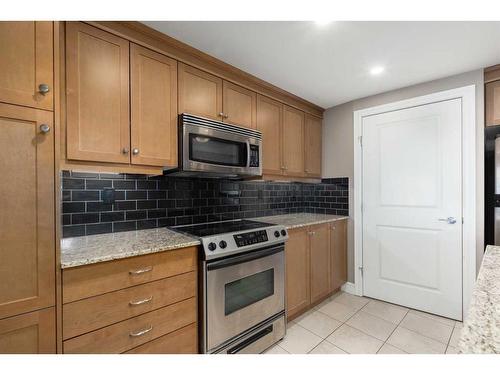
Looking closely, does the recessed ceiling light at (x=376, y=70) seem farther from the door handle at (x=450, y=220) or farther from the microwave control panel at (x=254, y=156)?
the door handle at (x=450, y=220)

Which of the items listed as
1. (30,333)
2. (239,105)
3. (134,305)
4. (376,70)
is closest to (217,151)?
(239,105)

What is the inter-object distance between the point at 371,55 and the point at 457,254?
192 centimetres

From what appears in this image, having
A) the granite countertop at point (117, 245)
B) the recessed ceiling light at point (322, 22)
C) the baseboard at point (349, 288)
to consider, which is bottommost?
the baseboard at point (349, 288)

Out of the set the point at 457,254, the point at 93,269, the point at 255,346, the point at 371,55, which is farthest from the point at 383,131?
the point at 93,269

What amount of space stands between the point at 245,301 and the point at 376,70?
2.18 m

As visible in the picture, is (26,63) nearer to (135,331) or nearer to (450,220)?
(135,331)

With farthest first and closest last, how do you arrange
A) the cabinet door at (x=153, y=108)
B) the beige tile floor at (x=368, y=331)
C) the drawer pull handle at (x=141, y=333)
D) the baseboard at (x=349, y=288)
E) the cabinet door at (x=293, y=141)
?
the baseboard at (x=349, y=288) < the cabinet door at (x=293, y=141) < the beige tile floor at (x=368, y=331) < the cabinet door at (x=153, y=108) < the drawer pull handle at (x=141, y=333)

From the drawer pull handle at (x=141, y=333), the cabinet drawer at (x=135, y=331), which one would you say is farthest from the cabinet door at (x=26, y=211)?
the drawer pull handle at (x=141, y=333)

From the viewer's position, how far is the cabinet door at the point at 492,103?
1.97m

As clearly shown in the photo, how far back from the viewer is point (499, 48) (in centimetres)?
171

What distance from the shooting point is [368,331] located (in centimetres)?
203

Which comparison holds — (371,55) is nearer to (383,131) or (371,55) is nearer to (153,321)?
(383,131)

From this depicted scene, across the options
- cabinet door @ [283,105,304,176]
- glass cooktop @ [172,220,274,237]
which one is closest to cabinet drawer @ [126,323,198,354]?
glass cooktop @ [172,220,274,237]

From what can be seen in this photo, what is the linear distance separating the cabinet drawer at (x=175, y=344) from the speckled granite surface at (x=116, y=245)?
1.64 feet
